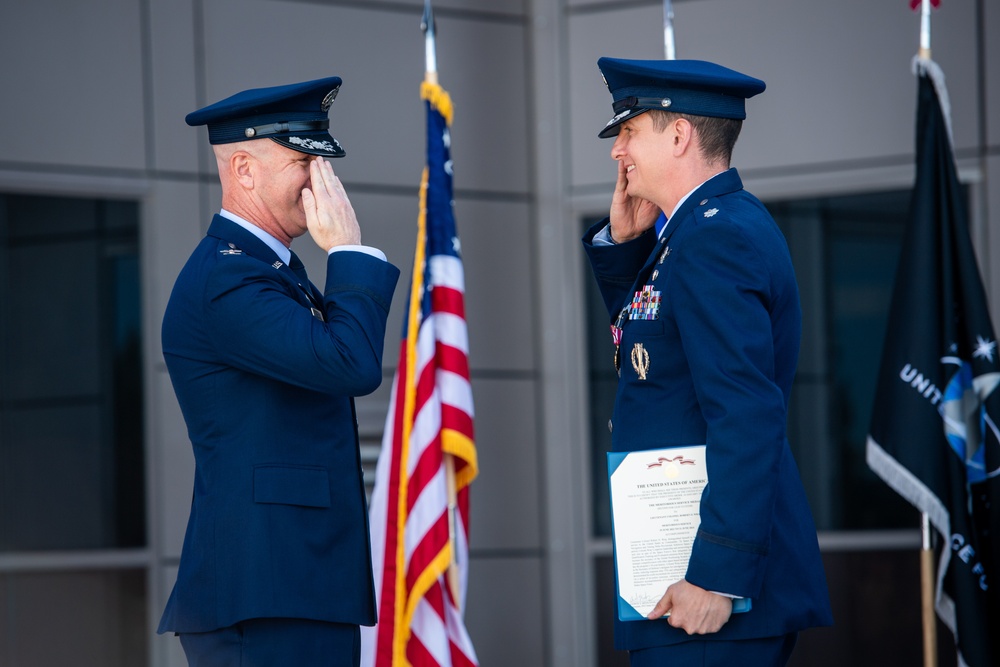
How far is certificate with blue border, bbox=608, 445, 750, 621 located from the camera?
2.29m

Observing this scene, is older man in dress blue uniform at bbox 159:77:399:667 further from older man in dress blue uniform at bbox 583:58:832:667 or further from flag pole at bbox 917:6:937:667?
flag pole at bbox 917:6:937:667

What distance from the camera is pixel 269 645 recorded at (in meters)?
2.34

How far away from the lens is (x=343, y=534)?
2447 mm

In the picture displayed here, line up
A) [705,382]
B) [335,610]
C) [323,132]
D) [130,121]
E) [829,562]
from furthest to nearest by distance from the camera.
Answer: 1. [829,562]
2. [130,121]
3. [323,132]
4. [335,610]
5. [705,382]

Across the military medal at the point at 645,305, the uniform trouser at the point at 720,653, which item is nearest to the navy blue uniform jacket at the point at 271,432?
the military medal at the point at 645,305

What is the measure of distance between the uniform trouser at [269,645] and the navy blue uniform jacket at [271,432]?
36mm

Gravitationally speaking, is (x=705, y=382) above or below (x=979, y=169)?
below

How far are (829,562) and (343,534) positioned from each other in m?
3.10

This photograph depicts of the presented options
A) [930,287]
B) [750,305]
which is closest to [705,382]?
[750,305]

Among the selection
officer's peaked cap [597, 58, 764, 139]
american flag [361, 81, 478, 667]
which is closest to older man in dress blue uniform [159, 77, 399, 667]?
officer's peaked cap [597, 58, 764, 139]

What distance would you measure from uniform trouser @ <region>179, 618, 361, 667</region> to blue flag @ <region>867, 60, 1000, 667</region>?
2368 millimetres

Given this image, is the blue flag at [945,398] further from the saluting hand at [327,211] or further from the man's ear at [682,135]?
the saluting hand at [327,211]

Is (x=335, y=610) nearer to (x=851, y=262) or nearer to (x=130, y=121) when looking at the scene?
(x=130, y=121)

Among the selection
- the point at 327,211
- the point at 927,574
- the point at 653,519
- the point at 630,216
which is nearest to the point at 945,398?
the point at 927,574
